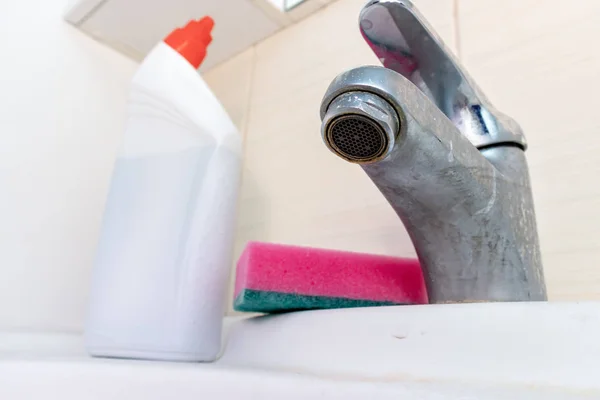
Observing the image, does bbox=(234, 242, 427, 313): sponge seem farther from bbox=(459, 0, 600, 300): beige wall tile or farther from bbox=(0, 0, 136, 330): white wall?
bbox=(0, 0, 136, 330): white wall

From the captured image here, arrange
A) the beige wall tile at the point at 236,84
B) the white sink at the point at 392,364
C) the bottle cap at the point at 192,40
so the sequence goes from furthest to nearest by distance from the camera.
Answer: the beige wall tile at the point at 236,84 < the bottle cap at the point at 192,40 < the white sink at the point at 392,364

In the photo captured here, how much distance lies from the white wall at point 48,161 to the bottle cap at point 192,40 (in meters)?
0.16

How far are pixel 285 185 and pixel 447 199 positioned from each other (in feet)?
0.89

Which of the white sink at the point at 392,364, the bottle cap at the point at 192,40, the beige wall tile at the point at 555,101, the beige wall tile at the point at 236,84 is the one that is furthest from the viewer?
the beige wall tile at the point at 236,84

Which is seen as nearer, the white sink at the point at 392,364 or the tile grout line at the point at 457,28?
the white sink at the point at 392,364

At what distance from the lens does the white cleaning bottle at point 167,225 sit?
0.34m

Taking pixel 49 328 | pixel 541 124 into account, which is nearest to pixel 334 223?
pixel 541 124

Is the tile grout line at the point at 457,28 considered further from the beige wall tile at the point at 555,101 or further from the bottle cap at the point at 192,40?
the bottle cap at the point at 192,40

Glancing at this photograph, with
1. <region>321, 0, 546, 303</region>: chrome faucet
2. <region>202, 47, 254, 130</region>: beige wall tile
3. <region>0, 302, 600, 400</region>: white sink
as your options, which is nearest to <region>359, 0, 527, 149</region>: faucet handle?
<region>321, 0, 546, 303</region>: chrome faucet

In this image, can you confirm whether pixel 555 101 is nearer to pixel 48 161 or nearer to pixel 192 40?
pixel 192 40

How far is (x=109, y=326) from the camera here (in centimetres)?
34

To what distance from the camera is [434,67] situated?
0.29 m

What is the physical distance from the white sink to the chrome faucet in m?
0.05

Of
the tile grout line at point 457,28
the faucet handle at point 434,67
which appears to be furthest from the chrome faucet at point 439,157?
the tile grout line at point 457,28
